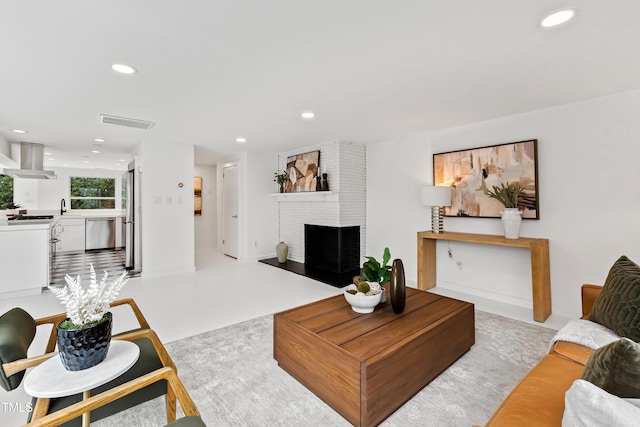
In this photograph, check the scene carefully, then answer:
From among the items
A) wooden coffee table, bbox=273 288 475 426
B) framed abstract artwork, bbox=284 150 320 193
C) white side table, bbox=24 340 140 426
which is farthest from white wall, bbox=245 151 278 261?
white side table, bbox=24 340 140 426

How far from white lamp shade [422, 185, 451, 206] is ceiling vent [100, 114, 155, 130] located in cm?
376

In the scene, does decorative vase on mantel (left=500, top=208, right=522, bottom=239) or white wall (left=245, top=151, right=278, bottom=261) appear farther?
white wall (left=245, top=151, right=278, bottom=261)

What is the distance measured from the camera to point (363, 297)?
2143 mm

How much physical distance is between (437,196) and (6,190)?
9769mm

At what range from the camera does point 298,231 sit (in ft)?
20.4

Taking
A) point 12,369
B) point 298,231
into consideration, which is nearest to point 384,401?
point 12,369

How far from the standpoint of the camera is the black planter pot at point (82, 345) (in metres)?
1.18

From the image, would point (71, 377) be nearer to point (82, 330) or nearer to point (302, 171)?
point (82, 330)

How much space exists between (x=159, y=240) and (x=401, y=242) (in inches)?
162

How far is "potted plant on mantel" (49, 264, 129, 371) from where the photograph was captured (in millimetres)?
1188

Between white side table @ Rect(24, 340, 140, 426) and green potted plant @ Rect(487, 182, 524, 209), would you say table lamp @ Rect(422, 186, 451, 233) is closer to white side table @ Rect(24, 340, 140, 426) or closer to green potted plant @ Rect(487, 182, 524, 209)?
green potted plant @ Rect(487, 182, 524, 209)

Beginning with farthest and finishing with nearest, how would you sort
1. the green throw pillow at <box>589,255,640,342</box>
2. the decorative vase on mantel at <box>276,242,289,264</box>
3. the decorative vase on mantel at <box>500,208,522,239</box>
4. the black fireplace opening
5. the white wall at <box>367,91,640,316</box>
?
1. the decorative vase on mantel at <box>276,242,289,264</box>
2. the black fireplace opening
3. the decorative vase on mantel at <box>500,208,522,239</box>
4. the white wall at <box>367,91,640,316</box>
5. the green throw pillow at <box>589,255,640,342</box>

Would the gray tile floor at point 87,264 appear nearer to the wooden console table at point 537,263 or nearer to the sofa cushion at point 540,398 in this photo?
the sofa cushion at point 540,398

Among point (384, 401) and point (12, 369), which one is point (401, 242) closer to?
point (384, 401)
